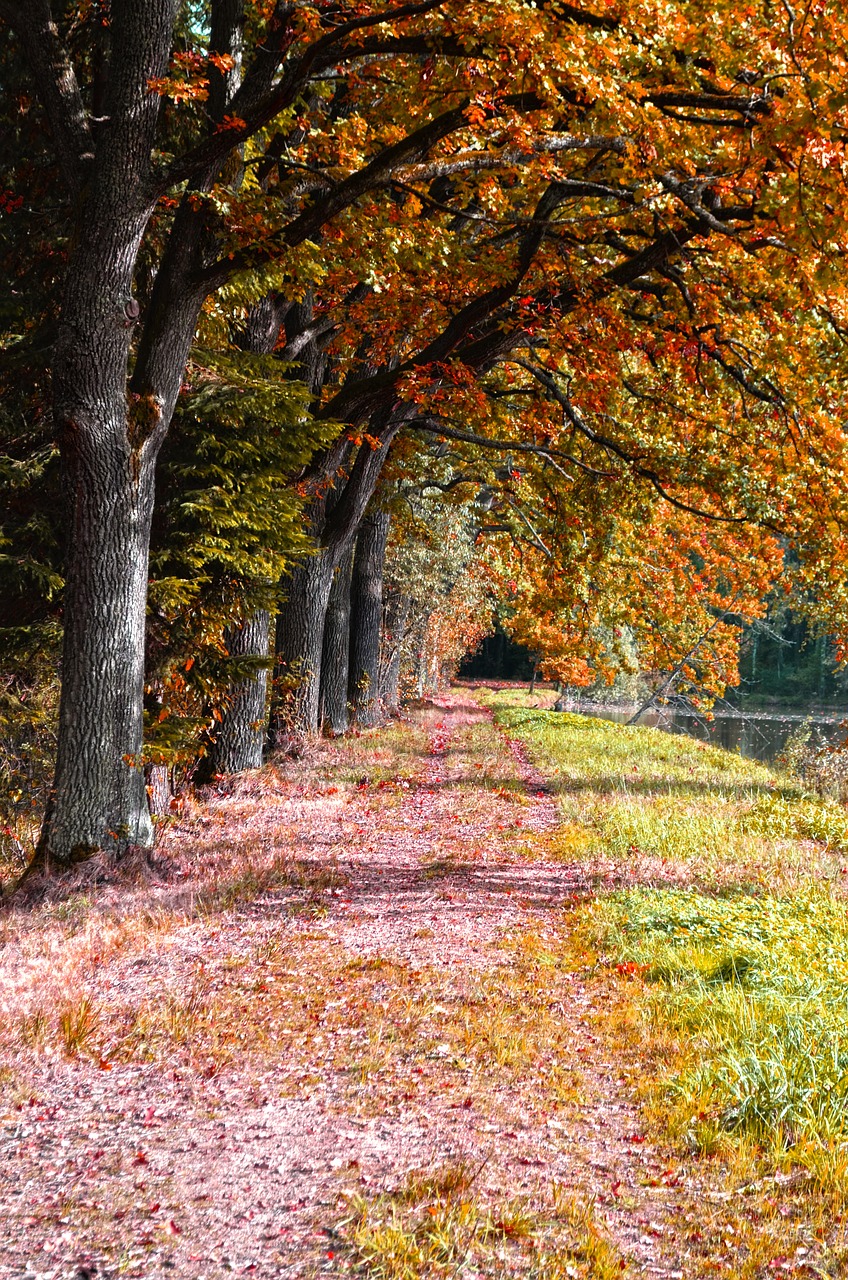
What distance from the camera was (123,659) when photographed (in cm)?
787

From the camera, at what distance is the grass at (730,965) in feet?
12.9

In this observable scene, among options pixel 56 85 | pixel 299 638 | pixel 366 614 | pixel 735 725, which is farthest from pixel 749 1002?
pixel 735 725

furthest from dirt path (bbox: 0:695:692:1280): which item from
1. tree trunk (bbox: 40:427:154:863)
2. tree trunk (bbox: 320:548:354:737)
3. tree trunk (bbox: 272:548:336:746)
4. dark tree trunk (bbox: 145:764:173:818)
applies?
tree trunk (bbox: 320:548:354:737)

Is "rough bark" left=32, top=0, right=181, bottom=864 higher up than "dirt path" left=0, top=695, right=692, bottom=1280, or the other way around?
"rough bark" left=32, top=0, right=181, bottom=864

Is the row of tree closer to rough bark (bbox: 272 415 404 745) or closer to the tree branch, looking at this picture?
the tree branch

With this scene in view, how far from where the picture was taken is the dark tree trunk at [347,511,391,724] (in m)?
21.7

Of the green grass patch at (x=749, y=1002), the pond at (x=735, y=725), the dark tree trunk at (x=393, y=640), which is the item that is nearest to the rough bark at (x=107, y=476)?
the green grass patch at (x=749, y=1002)

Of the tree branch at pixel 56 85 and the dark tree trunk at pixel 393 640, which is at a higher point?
the tree branch at pixel 56 85

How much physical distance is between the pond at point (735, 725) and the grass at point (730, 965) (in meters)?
21.1

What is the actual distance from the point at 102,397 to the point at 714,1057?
6.26 m

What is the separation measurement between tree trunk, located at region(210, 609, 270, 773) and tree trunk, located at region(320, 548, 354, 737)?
18.5ft

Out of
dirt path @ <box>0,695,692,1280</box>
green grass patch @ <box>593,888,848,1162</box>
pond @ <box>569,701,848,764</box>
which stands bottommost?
pond @ <box>569,701,848,764</box>

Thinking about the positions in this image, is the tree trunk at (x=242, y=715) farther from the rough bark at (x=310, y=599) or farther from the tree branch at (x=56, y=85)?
the tree branch at (x=56, y=85)

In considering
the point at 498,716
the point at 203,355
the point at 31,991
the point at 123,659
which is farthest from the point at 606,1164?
the point at 498,716
